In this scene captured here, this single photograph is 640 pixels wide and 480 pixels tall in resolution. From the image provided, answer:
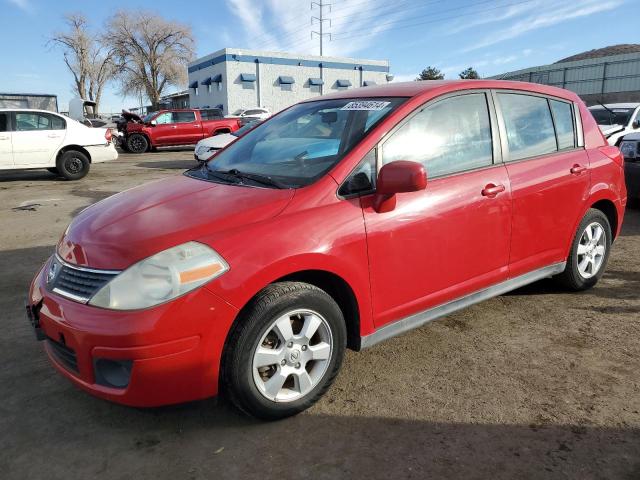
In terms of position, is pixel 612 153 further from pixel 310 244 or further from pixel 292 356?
pixel 292 356

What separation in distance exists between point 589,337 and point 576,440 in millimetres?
1238

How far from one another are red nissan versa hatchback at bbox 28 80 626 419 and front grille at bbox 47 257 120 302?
0.01 m

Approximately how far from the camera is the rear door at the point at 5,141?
1075 centimetres

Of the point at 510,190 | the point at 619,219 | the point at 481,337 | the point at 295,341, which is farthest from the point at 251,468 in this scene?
the point at 619,219

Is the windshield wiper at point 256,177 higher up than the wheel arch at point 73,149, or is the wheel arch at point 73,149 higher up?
the wheel arch at point 73,149

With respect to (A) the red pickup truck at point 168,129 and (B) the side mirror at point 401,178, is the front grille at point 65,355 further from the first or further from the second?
(A) the red pickup truck at point 168,129

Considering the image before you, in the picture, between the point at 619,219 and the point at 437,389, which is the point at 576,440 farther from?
the point at 619,219

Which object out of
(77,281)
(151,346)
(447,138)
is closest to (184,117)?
(447,138)

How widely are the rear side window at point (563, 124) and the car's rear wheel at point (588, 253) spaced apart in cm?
59

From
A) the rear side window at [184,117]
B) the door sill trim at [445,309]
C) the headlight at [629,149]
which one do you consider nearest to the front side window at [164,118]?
the rear side window at [184,117]

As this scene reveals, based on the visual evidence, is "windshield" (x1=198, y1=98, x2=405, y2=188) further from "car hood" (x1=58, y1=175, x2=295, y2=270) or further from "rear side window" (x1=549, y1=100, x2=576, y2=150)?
"rear side window" (x1=549, y1=100, x2=576, y2=150)

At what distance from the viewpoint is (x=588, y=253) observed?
4.06 meters

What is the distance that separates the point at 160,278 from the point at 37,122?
1084 cm

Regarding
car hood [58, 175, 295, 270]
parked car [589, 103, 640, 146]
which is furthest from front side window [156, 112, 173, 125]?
car hood [58, 175, 295, 270]
